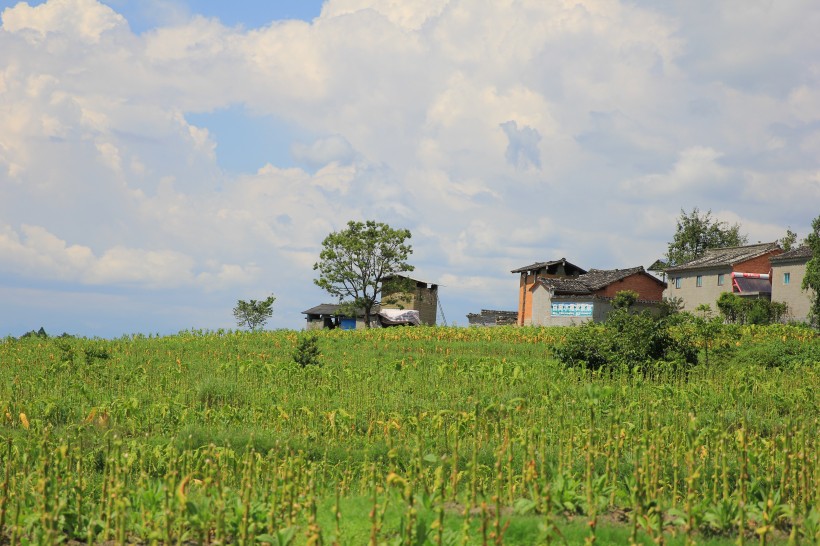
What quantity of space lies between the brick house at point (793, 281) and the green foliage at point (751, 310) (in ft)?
2.02

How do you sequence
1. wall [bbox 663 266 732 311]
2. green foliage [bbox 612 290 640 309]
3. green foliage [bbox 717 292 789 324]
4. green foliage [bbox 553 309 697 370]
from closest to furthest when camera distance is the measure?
green foliage [bbox 553 309 697 370], green foliage [bbox 612 290 640 309], green foliage [bbox 717 292 789 324], wall [bbox 663 266 732 311]

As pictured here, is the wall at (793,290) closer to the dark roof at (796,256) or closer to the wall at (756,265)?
the dark roof at (796,256)

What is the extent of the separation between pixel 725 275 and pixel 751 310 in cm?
701

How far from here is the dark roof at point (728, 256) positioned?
5494 centimetres

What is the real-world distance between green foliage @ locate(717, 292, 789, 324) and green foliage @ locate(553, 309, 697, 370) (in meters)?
30.1

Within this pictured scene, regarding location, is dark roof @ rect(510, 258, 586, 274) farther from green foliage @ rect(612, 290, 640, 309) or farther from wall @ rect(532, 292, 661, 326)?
green foliage @ rect(612, 290, 640, 309)

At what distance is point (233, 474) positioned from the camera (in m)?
9.59

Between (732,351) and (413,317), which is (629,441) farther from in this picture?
(413,317)

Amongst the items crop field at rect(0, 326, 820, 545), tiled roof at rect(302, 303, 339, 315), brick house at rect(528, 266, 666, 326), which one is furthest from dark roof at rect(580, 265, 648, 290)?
crop field at rect(0, 326, 820, 545)

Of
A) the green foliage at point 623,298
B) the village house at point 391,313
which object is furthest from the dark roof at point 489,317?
the green foliage at point 623,298

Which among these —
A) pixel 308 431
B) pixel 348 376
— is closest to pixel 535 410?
pixel 308 431

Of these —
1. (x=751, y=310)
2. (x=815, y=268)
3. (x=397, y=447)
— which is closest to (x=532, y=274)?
(x=751, y=310)

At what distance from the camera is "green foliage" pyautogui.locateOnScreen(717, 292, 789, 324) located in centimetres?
4803

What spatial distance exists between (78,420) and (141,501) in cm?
802
